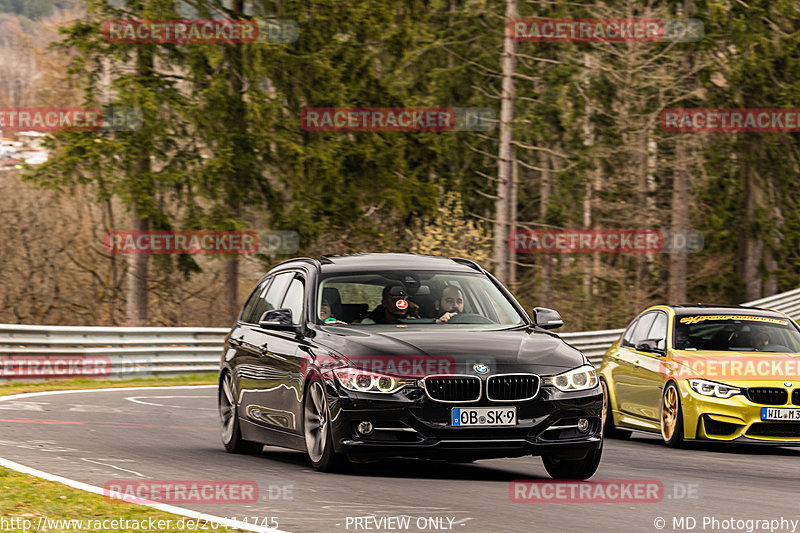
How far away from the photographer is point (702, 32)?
41531mm

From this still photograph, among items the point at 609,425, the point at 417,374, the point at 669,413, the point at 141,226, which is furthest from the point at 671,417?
the point at 141,226

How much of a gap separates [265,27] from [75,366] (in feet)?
51.1

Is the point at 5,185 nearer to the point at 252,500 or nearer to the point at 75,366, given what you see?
the point at 75,366

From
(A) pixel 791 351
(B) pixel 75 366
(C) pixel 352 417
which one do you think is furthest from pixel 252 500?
(B) pixel 75 366

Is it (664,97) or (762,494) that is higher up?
(664,97)

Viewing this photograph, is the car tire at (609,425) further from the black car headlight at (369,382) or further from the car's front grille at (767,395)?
the black car headlight at (369,382)

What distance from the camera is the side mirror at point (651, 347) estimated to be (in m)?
14.6

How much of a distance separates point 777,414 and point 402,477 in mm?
5211

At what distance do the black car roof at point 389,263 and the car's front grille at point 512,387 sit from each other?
2015mm

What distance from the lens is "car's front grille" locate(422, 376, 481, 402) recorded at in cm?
921

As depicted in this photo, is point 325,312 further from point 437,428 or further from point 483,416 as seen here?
point 483,416

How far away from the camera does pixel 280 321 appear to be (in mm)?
10664
